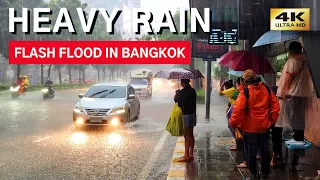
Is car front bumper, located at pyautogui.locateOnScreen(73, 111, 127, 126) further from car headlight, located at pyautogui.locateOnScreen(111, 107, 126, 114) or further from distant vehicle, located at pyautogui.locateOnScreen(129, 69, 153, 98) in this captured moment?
distant vehicle, located at pyautogui.locateOnScreen(129, 69, 153, 98)

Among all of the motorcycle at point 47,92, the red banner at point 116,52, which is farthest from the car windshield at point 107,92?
the motorcycle at point 47,92

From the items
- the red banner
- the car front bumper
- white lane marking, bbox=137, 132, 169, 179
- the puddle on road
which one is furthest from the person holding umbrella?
the red banner

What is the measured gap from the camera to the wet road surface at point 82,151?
284 inches

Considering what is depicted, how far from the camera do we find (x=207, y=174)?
6898 mm

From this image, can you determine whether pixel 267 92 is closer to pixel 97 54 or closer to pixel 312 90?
pixel 312 90

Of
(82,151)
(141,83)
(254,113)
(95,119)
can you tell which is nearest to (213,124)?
(95,119)

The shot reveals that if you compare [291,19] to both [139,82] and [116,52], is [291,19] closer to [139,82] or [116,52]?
[116,52]

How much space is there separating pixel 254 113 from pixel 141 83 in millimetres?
29399

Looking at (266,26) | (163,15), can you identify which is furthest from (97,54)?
(266,26)

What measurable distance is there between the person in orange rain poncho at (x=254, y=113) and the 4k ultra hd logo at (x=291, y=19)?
2.30 meters

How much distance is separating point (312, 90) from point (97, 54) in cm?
2772

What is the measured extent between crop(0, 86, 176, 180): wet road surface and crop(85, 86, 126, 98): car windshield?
1.22 metres

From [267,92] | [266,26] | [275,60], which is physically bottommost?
[267,92]

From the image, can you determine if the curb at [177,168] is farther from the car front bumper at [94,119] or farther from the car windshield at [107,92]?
the car windshield at [107,92]
